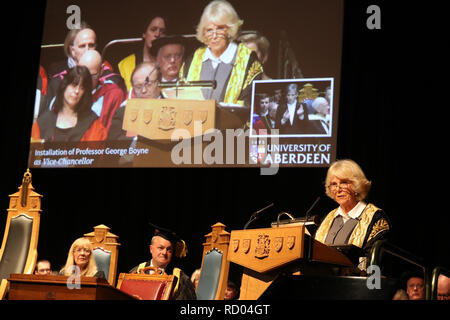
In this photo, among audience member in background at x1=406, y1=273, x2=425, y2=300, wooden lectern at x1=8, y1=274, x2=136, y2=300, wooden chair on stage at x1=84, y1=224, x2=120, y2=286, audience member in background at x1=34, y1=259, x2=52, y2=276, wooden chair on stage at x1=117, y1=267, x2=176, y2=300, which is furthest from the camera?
audience member in background at x1=34, y1=259, x2=52, y2=276

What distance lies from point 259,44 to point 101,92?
1.66 m

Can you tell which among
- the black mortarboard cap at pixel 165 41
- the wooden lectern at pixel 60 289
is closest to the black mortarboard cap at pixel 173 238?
the wooden lectern at pixel 60 289

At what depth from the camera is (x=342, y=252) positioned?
3.13 m

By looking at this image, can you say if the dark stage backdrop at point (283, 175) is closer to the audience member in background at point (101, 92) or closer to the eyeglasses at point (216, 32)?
the audience member in background at point (101, 92)

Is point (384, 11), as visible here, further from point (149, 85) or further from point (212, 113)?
point (149, 85)

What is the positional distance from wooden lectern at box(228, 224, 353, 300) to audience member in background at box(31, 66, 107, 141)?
372cm

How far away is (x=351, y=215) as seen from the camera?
11.8ft

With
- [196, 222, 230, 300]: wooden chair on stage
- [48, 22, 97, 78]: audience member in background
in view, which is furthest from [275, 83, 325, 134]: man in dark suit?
[48, 22, 97, 78]: audience member in background

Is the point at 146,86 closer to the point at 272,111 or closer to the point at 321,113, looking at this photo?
the point at 272,111

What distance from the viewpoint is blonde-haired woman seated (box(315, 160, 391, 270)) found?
11.3ft

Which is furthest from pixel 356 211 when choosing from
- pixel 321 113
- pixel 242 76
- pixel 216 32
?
pixel 216 32

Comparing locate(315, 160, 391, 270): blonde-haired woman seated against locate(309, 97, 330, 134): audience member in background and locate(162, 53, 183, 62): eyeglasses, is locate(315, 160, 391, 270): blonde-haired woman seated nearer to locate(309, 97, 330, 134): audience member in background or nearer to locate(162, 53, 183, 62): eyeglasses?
locate(309, 97, 330, 134): audience member in background

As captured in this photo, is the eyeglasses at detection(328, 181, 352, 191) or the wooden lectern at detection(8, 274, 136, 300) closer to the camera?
the wooden lectern at detection(8, 274, 136, 300)
